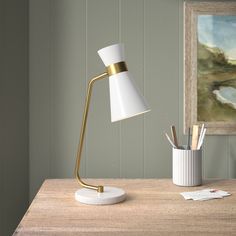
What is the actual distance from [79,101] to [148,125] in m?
0.32

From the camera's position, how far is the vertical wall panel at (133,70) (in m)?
1.85

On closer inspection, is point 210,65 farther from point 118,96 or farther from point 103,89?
point 118,96

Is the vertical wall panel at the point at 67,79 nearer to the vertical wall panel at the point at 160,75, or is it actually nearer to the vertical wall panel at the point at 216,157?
the vertical wall panel at the point at 160,75

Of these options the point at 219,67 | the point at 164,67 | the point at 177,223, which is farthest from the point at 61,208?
the point at 219,67

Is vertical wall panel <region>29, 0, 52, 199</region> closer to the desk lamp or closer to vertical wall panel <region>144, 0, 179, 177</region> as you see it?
vertical wall panel <region>144, 0, 179, 177</region>

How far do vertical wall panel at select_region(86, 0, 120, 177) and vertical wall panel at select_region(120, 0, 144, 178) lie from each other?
3cm

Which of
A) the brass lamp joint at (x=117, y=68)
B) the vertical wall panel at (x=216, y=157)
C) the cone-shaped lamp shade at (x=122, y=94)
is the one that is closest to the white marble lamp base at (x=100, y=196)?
the cone-shaped lamp shade at (x=122, y=94)

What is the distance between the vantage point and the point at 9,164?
177cm

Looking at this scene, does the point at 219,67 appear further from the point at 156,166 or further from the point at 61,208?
the point at 61,208

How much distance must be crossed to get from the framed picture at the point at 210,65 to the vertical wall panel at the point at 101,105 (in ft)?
1.03

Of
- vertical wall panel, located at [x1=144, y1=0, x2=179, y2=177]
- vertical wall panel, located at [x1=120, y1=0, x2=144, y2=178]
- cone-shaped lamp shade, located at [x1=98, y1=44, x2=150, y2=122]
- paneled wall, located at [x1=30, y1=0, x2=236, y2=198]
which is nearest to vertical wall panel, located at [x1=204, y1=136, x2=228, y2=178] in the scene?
paneled wall, located at [x1=30, y1=0, x2=236, y2=198]

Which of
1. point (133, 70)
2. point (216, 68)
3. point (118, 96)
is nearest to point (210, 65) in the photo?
point (216, 68)

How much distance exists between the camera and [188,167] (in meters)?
1.54

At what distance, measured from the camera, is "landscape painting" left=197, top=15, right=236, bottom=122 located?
184cm
